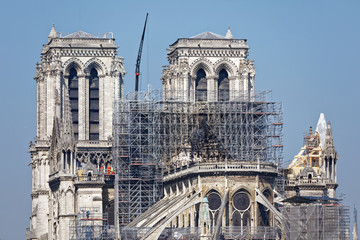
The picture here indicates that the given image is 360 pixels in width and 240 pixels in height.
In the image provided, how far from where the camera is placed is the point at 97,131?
196250 millimetres

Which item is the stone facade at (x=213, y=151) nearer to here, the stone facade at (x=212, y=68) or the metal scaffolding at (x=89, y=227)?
the stone facade at (x=212, y=68)

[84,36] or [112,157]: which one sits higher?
[84,36]

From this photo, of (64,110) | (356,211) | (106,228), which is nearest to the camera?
(356,211)

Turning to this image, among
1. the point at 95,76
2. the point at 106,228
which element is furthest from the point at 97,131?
the point at 106,228

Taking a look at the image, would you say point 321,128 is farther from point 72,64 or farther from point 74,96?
point 72,64

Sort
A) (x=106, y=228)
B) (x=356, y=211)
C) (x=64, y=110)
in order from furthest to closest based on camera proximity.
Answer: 1. (x=64, y=110)
2. (x=106, y=228)
3. (x=356, y=211)

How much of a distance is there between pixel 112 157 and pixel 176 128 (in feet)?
30.6

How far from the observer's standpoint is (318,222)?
161500mm

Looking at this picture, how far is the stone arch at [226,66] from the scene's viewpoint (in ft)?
622

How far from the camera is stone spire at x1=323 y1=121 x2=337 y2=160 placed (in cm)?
18338

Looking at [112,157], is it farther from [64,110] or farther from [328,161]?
[328,161]

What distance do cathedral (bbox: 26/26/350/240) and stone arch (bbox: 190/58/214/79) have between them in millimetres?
146

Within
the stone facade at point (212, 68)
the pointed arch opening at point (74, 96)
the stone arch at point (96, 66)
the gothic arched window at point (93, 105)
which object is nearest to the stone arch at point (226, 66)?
the stone facade at point (212, 68)

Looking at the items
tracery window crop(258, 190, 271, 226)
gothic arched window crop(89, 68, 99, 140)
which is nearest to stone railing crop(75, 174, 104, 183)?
gothic arched window crop(89, 68, 99, 140)
